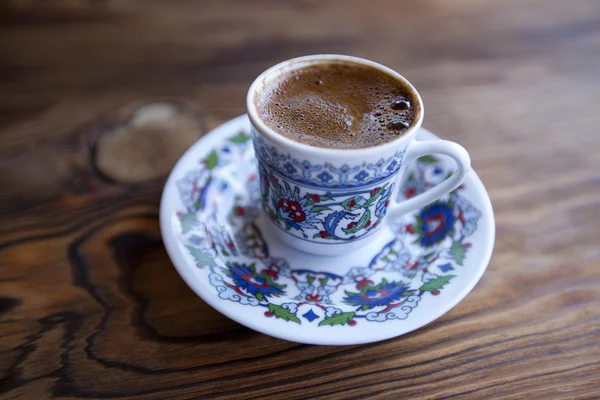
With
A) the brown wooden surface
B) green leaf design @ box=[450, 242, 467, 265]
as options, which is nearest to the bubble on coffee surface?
green leaf design @ box=[450, 242, 467, 265]

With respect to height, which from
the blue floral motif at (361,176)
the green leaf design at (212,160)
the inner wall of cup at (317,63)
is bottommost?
the green leaf design at (212,160)

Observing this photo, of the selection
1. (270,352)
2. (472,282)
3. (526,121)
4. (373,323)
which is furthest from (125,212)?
(526,121)

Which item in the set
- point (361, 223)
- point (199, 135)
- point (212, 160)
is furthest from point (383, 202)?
point (199, 135)

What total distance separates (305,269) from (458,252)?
261 millimetres

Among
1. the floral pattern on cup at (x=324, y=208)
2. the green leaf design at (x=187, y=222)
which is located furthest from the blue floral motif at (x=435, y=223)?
the green leaf design at (x=187, y=222)

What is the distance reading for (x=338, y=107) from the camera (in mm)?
801

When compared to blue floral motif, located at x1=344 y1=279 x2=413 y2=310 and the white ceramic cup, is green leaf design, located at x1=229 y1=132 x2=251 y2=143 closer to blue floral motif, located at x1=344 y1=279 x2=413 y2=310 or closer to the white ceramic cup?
the white ceramic cup

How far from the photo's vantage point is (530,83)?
4.14 ft

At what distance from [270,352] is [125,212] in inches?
16.7

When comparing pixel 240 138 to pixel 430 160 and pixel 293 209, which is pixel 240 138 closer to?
pixel 293 209

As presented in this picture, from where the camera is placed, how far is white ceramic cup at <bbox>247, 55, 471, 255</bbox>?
67 cm

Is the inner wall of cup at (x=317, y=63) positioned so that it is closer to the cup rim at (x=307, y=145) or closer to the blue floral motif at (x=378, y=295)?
the cup rim at (x=307, y=145)

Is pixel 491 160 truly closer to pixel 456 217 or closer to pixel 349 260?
pixel 456 217

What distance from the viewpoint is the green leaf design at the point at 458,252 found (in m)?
0.73
